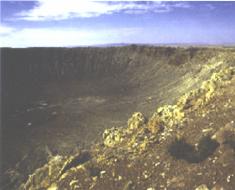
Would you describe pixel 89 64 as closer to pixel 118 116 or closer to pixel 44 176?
pixel 118 116

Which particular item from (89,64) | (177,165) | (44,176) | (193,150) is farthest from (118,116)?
(89,64)

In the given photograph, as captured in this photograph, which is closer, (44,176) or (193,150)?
(193,150)

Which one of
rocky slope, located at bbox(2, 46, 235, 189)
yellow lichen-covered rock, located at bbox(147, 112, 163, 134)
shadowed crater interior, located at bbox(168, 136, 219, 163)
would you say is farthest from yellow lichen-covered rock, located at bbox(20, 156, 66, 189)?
shadowed crater interior, located at bbox(168, 136, 219, 163)

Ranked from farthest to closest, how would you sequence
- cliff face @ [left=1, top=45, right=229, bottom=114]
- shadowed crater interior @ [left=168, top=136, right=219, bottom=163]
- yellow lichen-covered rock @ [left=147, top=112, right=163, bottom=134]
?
cliff face @ [left=1, top=45, right=229, bottom=114]
yellow lichen-covered rock @ [left=147, top=112, right=163, bottom=134]
shadowed crater interior @ [left=168, top=136, right=219, bottom=163]

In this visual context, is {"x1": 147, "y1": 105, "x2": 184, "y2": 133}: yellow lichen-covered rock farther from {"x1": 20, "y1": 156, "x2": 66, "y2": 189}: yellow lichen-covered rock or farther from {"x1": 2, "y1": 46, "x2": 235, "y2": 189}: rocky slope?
{"x1": 20, "y1": 156, "x2": 66, "y2": 189}: yellow lichen-covered rock

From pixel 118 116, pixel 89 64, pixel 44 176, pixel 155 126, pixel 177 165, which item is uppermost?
pixel 155 126

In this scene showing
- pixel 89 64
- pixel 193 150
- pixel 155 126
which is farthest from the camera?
pixel 89 64

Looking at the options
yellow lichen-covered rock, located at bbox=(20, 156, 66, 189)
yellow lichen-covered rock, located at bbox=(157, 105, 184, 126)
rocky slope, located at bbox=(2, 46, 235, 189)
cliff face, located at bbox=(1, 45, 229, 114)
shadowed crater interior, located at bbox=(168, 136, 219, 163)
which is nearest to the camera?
shadowed crater interior, located at bbox=(168, 136, 219, 163)

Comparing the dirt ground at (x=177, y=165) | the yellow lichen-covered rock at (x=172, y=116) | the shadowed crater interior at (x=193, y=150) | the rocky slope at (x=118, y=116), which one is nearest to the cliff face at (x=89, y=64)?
the rocky slope at (x=118, y=116)
